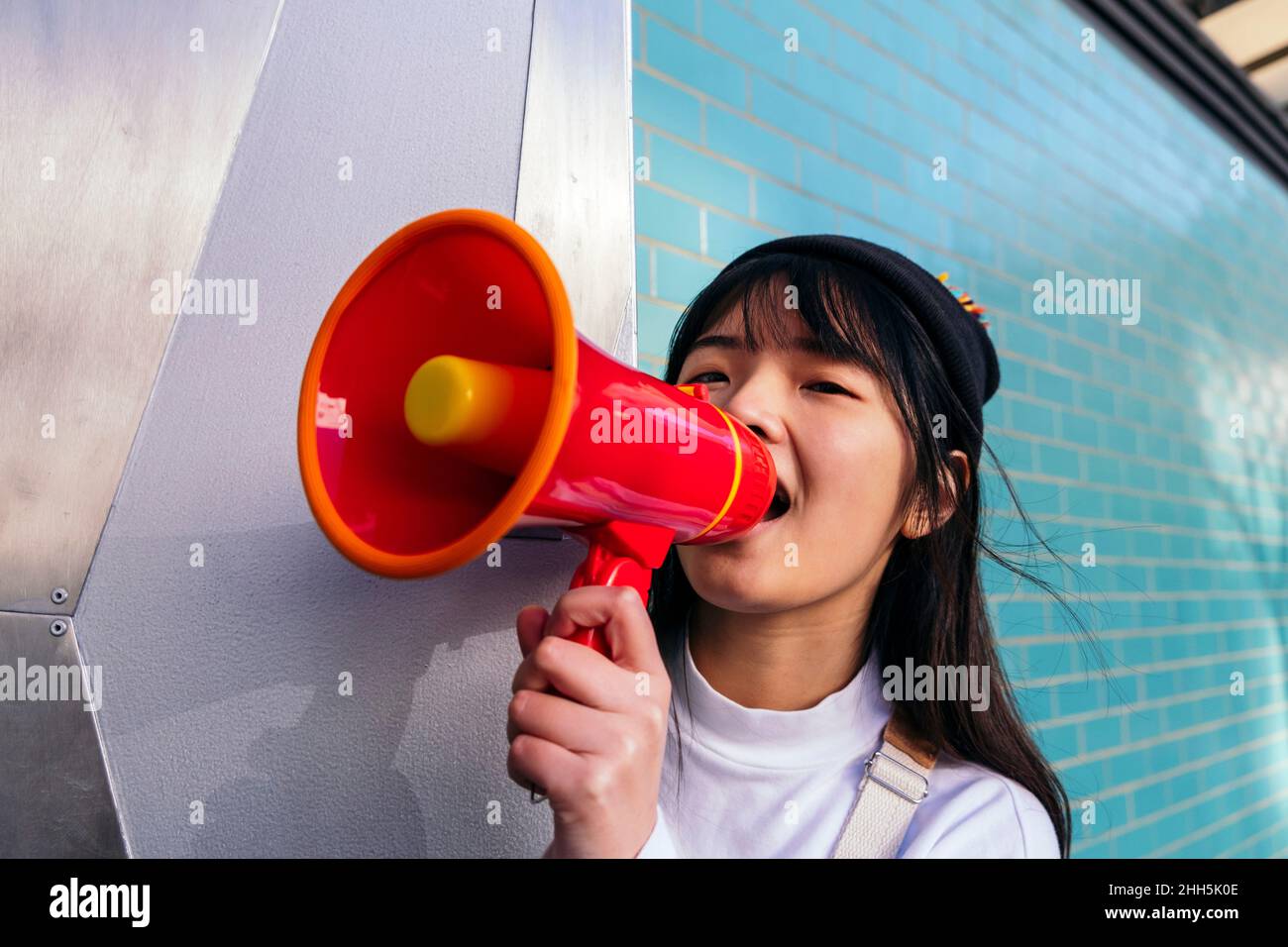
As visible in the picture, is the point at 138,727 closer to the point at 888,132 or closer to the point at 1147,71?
the point at 888,132

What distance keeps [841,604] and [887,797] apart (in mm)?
222

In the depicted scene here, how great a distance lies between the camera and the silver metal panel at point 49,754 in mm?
645

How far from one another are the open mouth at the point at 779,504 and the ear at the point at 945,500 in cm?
19

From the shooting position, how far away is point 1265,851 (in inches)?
121

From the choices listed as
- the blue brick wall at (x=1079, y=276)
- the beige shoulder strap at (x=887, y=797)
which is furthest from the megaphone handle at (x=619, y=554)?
the blue brick wall at (x=1079, y=276)

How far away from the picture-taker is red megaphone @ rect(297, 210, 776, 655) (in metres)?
0.62

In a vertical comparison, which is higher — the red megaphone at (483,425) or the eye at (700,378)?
the eye at (700,378)

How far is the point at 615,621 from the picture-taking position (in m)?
0.71

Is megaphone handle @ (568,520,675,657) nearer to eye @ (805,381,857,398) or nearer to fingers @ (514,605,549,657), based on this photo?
fingers @ (514,605,549,657)

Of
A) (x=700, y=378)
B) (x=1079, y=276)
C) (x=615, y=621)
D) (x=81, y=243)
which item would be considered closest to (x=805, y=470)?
(x=700, y=378)

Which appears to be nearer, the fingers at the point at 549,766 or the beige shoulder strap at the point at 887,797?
the fingers at the point at 549,766

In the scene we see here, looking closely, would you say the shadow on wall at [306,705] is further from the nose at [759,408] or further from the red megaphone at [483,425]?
the nose at [759,408]

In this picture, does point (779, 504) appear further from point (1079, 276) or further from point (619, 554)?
point (1079, 276)

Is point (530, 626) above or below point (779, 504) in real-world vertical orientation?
below
